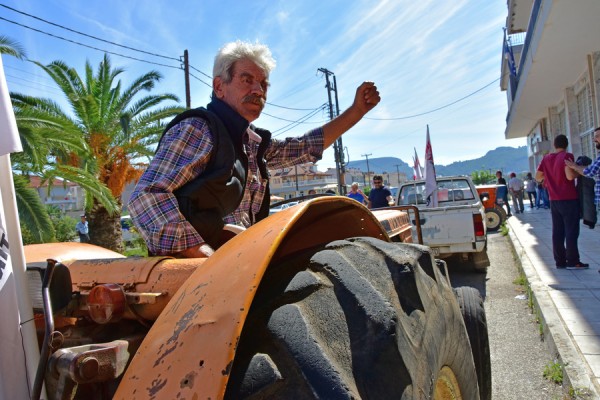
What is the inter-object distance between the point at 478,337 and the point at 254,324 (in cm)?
176

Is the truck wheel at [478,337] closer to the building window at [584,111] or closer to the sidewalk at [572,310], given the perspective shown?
the sidewalk at [572,310]

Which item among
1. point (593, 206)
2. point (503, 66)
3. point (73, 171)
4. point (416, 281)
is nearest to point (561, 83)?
point (593, 206)

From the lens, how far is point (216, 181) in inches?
67.0

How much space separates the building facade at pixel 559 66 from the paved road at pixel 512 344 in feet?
17.1

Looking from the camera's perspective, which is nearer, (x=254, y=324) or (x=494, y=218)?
(x=254, y=324)

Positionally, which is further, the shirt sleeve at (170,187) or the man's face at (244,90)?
the man's face at (244,90)

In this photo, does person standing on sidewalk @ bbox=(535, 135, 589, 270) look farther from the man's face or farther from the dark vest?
the dark vest

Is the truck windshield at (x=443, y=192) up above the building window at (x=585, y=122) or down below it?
below

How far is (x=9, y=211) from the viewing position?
A: 101 cm

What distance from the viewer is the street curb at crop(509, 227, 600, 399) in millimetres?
2994

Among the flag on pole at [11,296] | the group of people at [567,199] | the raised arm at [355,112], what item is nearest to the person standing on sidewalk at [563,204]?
the group of people at [567,199]

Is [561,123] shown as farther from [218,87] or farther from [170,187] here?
[170,187]

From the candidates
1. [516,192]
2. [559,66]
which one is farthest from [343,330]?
[516,192]

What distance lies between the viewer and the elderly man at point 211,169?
1590 mm
